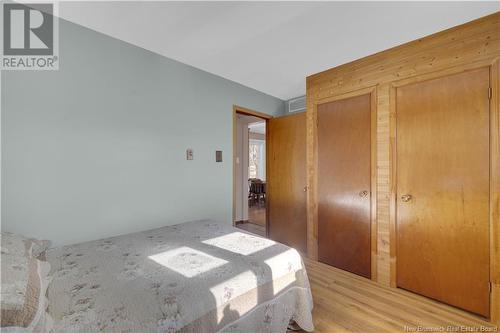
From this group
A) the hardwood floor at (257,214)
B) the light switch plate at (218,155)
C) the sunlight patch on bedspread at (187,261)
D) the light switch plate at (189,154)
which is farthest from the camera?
the hardwood floor at (257,214)

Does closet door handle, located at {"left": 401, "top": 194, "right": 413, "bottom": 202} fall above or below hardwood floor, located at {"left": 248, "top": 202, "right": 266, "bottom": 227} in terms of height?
above

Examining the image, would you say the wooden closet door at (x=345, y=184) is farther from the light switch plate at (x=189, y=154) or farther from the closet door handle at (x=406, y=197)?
the light switch plate at (x=189, y=154)

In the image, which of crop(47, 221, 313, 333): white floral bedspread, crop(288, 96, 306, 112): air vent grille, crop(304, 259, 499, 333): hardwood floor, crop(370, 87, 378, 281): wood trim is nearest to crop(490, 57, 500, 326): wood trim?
crop(304, 259, 499, 333): hardwood floor

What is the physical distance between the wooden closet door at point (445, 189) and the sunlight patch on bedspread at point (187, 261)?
1.91m

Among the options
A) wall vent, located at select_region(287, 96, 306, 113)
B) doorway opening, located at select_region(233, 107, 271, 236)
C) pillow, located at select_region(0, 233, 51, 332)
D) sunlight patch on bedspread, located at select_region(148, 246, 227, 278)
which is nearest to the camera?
pillow, located at select_region(0, 233, 51, 332)

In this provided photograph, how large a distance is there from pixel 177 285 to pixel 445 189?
231cm

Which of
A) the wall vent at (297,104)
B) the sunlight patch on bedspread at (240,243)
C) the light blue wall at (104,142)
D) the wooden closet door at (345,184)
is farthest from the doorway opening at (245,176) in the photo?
the sunlight patch on bedspread at (240,243)

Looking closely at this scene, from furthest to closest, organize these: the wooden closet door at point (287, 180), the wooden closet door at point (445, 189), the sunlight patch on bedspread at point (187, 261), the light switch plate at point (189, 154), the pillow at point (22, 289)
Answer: the wooden closet door at point (287, 180) < the light switch plate at point (189, 154) < the wooden closet door at point (445, 189) < the sunlight patch on bedspread at point (187, 261) < the pillow at point (22, 289)

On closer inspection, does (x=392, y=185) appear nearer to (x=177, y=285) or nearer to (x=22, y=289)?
(x=177, y=285)

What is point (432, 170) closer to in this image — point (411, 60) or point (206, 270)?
point (411, 60)

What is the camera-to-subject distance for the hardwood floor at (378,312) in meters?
1.67

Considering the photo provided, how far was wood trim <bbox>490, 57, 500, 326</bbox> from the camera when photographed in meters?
1.70

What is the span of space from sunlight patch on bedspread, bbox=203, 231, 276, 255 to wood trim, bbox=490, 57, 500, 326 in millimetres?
1736

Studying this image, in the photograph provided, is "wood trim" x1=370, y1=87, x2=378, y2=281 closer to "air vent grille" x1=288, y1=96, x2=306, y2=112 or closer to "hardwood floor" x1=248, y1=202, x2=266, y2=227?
"air vent grille" x1=288, y1=96, x2=306, y2=112
